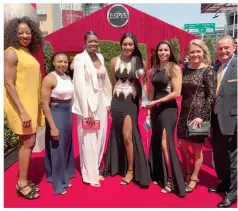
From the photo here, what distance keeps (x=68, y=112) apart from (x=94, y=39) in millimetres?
937

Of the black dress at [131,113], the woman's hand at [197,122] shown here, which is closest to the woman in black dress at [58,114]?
the black dress at [131,113]

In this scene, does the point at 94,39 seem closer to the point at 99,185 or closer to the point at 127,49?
the point at 127,49

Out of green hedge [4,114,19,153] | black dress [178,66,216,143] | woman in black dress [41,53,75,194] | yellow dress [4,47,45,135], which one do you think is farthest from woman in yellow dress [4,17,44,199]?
black dress [178,66,216,143]

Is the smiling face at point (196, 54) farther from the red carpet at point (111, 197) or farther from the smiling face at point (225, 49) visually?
the red carpet at point (111, 197)

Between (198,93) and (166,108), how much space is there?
406 mm

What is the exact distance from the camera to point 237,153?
2.94 meters

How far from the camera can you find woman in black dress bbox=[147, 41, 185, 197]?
124 inches

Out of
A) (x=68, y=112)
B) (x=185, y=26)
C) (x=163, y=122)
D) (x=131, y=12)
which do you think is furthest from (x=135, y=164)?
(x=185, y=26)

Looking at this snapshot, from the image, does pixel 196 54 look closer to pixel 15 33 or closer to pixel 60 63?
pixel 60 63

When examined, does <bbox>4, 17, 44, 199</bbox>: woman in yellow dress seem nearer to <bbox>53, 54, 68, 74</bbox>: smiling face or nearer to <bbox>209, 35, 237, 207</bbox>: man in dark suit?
<bbox>53, 54, 68, 74</bbox>: smiling face

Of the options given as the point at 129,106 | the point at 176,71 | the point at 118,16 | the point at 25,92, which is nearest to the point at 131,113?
the point at 129,106

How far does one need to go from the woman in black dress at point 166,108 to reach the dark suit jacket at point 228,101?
1.48 feet

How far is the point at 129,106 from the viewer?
3.44m

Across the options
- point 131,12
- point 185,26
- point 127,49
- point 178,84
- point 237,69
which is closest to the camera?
point 237,69
